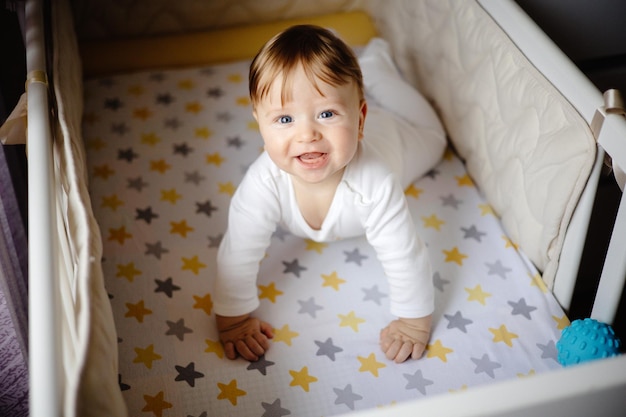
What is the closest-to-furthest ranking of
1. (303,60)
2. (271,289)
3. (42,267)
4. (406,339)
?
(42,267) < (303,60) < (406,339) < (271,289)

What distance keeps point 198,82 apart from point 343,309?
725 millimetres

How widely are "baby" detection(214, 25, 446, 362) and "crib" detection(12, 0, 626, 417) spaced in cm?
6

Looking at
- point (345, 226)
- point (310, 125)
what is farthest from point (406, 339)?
point (310, 125)

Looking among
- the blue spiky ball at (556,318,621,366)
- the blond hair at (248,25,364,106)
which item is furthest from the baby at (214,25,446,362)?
the blue spiky ball at (556,318,621,366)

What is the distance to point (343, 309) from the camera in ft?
3.96

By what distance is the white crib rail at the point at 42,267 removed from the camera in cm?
65

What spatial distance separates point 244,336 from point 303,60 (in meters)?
0.46

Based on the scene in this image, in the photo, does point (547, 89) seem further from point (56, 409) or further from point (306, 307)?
point (56, 409)

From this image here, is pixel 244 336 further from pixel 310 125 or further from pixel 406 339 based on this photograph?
pixel 310 125

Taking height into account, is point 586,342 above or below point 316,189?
below

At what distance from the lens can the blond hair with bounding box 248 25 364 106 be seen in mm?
955

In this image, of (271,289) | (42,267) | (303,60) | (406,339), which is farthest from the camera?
(271,289)

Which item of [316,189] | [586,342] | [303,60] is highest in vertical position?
[303,60]

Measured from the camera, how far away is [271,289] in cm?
124
